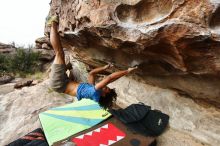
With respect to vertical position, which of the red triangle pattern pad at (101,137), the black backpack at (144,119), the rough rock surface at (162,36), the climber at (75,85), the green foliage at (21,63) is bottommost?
the green foliage at (21,63)

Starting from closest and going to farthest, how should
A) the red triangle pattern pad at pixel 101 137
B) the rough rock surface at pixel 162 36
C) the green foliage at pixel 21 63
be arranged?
1. the rough rock surface at pixel 162 36
2. the red triangle pattern pad at pixel 101 137
3. the green foliage at pixel 21 63

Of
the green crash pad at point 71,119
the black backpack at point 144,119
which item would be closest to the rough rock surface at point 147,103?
the black backpack at point 144,119

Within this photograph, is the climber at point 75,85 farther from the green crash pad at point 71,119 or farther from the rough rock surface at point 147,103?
the rough rock surface at point 147,103

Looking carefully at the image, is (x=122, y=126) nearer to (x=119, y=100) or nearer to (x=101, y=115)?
(x=101, y=115)

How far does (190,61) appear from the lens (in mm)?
3590

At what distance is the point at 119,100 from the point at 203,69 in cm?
271

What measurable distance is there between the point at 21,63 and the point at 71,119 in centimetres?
1190

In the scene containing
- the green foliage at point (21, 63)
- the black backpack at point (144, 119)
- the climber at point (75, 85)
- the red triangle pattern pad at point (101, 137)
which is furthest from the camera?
the green foliage at point (21, 63)

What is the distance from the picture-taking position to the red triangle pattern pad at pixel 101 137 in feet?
13.2

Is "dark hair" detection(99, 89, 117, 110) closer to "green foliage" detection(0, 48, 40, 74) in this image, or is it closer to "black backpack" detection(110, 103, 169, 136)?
"black backpack" detection(110, 103, 169, 136)

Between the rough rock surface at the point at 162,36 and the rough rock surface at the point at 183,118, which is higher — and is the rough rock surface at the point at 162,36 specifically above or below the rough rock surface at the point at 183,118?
above

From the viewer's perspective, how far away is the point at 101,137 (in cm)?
414

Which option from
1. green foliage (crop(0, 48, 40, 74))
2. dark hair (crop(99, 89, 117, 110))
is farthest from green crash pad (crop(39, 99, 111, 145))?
green foliage (crop(0, 48, 40, 74))

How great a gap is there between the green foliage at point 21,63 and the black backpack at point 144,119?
1160cm
